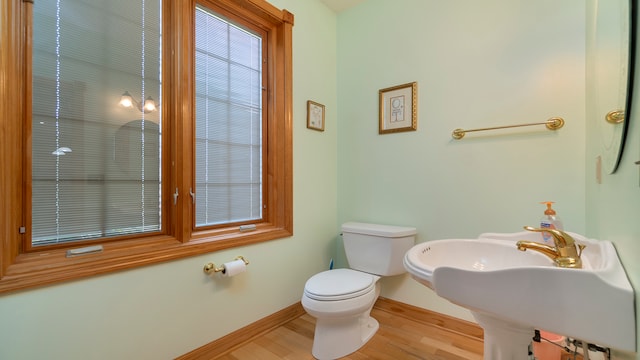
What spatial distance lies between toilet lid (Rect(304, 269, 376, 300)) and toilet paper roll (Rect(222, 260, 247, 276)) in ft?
1.28

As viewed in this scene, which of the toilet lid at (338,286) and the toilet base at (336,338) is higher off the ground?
the toilet lid at (338,286)

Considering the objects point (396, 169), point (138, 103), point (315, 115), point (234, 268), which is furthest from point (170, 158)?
point (396, 169)

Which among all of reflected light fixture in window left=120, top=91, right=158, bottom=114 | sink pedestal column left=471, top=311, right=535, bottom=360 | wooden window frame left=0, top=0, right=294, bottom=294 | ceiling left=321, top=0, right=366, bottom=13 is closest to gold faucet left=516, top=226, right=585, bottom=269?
sink pedestal column left=471, top=311, right=535, bottom=360

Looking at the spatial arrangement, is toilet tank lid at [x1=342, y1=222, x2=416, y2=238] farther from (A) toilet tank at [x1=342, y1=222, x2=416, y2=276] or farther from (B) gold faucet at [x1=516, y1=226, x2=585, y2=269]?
(B) gold faucet at [x1=516, y1=226, x2=585, y2=269]

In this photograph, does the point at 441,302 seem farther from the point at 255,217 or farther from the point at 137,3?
the point at 137,3

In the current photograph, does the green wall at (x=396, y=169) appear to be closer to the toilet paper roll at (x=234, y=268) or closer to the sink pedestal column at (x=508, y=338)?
the toilet paper roll at (x=234, y=268)

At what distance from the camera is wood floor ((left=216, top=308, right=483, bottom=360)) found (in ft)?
4.99

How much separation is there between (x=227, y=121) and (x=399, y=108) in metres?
1.24

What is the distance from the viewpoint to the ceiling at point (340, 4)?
2223 millimetres

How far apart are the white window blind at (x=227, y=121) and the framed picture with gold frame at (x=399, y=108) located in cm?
95

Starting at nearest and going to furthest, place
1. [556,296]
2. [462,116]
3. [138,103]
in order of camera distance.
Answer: [556,296] < [138,103] < [462,116]

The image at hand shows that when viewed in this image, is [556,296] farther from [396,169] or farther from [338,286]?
[396,169]

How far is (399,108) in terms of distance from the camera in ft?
6.56

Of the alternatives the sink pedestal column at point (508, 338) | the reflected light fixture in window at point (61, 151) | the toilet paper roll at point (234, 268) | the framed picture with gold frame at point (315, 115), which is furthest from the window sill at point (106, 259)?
the sink pedestal column at point (508, 338)
